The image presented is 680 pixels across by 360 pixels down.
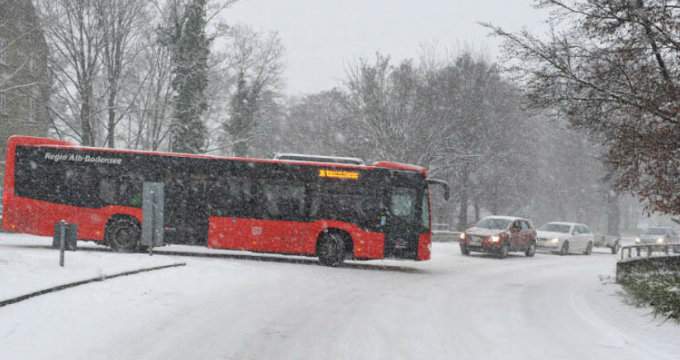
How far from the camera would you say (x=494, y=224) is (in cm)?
2667

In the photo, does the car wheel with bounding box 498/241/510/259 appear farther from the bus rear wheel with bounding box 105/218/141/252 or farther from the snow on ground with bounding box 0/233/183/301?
→ the snow on ground with bounding box 0/233/183/301

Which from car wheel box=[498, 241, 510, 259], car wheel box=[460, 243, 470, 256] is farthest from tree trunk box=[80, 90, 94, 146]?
car wheel box=[498, 241, 510, 259]

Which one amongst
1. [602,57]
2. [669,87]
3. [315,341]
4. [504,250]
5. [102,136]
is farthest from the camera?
[102,136]

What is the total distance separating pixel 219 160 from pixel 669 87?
1183 cm

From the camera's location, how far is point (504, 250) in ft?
84.4

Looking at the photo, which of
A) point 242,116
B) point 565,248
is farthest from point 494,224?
point 242,116

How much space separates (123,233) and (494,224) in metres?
14.6

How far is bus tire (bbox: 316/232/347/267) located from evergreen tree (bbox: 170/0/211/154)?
1909 cm

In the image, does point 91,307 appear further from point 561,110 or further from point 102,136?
point 102,136

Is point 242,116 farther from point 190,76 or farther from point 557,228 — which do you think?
point 557,228

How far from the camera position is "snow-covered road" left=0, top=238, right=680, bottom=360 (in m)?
7.18

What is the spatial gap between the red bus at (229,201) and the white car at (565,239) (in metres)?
14.1

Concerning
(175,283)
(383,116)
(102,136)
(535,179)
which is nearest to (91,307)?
(175,283)

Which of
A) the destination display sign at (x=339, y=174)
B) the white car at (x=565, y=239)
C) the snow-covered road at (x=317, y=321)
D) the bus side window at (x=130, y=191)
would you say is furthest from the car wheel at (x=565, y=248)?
the bus side window at (x=130, y=191)
